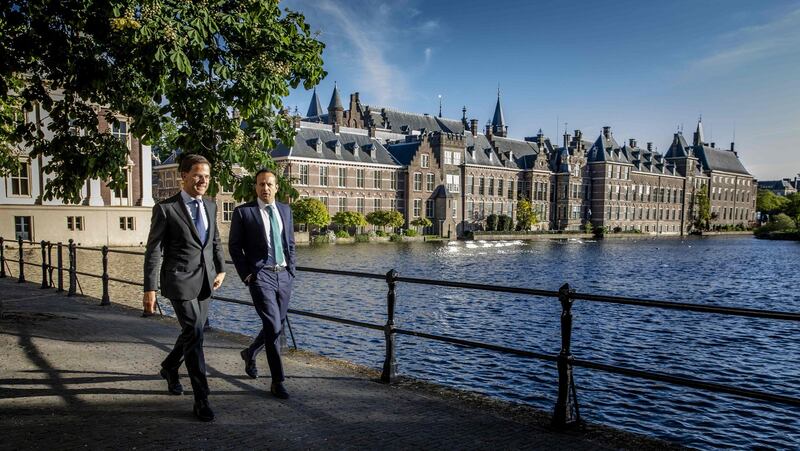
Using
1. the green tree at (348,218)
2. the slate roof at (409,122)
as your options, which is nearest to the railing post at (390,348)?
the green tree at (348,218)

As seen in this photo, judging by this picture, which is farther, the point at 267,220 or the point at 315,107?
the point at 315,107

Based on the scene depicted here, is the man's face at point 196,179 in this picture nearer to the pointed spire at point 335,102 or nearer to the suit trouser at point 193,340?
the suit trouser at point 193,340

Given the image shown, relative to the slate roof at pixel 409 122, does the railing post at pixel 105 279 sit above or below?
below

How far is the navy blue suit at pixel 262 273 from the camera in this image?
575 cm

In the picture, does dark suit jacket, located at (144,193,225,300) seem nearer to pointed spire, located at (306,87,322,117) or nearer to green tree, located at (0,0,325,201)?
green tree, located at (0,0,325,201)

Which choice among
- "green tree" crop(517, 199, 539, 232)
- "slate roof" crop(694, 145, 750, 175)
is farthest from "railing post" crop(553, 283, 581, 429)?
"slate roof" crop(694, 145, 750, 175)

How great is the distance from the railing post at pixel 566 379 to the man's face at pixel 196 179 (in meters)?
Result: 3.40

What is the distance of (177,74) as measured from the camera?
743 centimetres

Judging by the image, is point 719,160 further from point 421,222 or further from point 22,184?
point 22,184

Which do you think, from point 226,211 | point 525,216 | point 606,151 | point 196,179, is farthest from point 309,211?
point 606,151

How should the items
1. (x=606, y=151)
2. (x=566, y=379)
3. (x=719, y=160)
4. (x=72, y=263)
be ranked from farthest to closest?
(x=719, y=160)
(x=606, y=151)
(x=72, y=263)
(x=566, y=379)

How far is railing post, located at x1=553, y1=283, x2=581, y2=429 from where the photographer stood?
5066mm

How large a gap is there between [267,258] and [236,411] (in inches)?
59.5

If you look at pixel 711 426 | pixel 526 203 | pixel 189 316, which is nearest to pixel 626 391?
Answer: pixel 711 426
